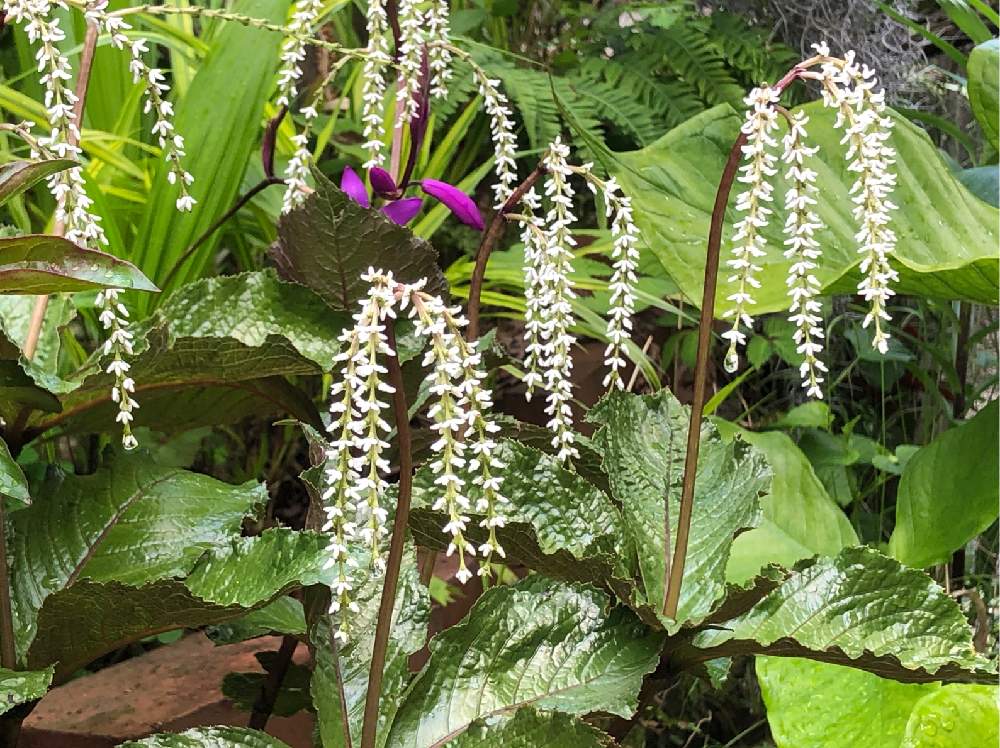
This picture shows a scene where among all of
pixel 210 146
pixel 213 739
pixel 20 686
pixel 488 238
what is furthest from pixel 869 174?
pixel 210 146

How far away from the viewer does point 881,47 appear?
207cm

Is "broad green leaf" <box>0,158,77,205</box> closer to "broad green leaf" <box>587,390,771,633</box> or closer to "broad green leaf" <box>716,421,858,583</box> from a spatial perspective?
"broad green leaf" <box>587,390,771,633</box>

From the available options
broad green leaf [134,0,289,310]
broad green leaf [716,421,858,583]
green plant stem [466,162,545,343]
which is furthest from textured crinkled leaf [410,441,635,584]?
broad green leaf [134,0,289,310]

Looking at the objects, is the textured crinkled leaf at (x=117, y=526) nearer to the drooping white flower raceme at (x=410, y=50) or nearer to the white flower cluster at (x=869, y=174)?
the drooping white flower raceme at (x=410, y=50)

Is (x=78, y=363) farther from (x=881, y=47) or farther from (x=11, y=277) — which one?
(x=881, y=47)

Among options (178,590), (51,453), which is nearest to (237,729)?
(178,590)

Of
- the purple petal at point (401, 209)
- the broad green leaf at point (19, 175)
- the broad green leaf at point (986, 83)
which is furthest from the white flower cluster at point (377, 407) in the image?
the broad green leaf at point (986, 83)

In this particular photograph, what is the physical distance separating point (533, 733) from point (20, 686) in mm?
407

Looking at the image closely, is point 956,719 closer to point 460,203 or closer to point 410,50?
point 460,203

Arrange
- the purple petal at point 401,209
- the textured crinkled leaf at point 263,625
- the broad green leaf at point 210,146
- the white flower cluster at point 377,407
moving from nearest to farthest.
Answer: the white flower cluster at point 377,407 → the textured crinkled leaf at point 263,625 → the purple petal at point 401,209 → the broad green leaf at point 210,146

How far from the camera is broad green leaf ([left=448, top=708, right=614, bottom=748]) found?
716mm

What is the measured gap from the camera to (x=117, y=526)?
100 centimetres

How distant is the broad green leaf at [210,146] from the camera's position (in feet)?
4.66

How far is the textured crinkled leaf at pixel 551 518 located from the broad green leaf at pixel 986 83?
2.76 ft
